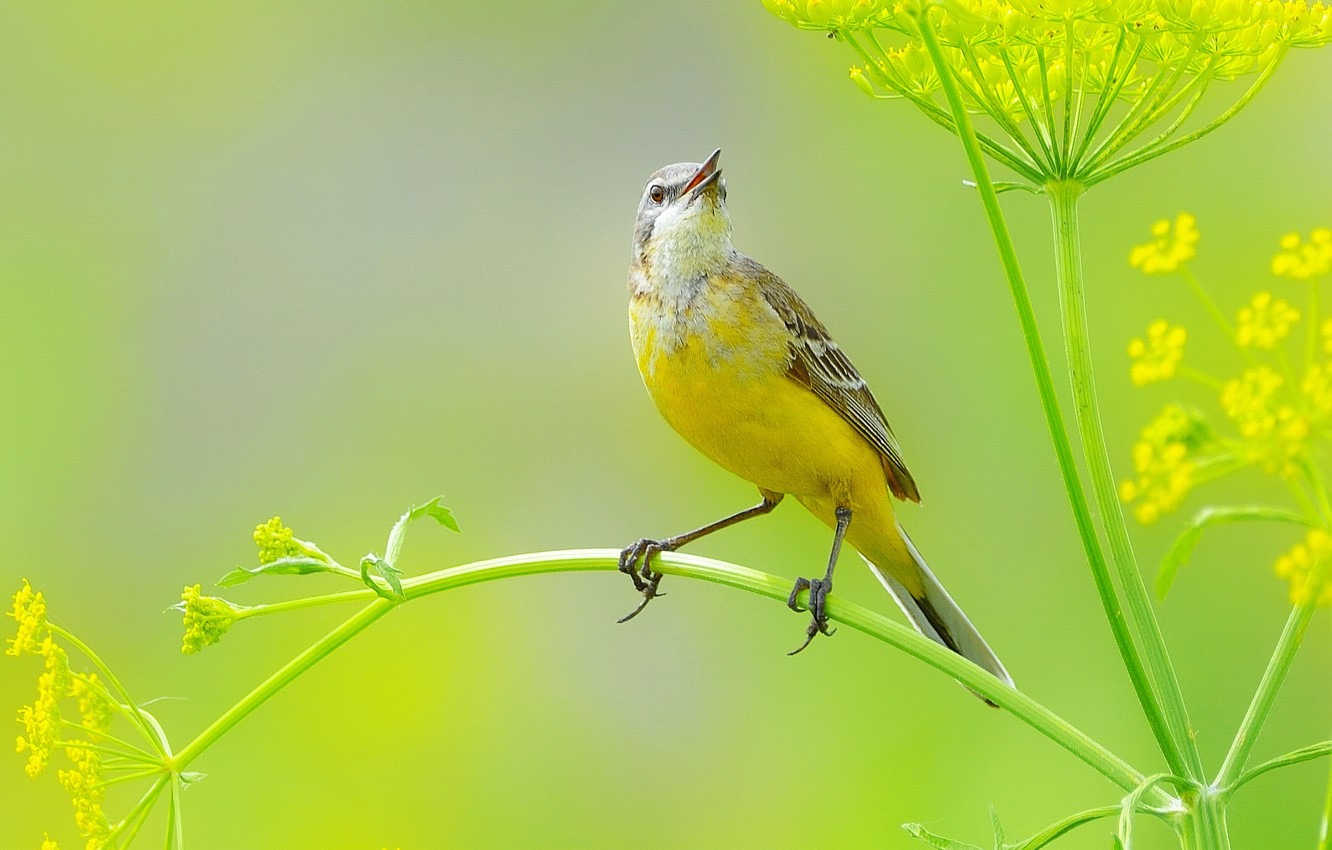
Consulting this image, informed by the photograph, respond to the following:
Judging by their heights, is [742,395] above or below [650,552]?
above

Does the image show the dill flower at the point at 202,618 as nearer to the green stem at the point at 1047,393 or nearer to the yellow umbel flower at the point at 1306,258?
the green stem at the point at 1047,393

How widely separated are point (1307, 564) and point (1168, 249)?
19.9 inches

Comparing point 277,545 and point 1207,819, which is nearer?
point 1207,819

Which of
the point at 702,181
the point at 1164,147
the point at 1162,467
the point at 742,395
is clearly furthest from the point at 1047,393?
the point at 702,181

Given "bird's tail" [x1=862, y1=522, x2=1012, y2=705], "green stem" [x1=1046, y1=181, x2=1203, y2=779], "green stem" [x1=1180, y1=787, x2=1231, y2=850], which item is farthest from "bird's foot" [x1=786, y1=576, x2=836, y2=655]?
"green stem" [x1=1180, y1=787, x2=1231, y2=850]

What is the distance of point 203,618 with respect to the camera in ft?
6.37

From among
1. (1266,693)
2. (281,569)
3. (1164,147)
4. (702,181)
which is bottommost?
(1266,693)

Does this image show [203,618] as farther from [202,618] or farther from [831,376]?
[831,376]

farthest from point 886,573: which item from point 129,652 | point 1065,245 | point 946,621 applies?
point 129,652

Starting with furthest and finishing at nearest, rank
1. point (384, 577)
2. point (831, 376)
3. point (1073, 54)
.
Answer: point (831, 376) < point (1073, 54) < point (384, 577)

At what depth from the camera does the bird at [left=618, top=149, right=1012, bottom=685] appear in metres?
2.82

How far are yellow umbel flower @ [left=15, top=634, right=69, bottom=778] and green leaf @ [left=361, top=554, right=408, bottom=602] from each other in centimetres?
45

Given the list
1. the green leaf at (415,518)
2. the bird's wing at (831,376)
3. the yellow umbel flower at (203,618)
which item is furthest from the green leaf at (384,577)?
the bird's wing at (831,376)

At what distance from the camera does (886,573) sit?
3234 millimetres
